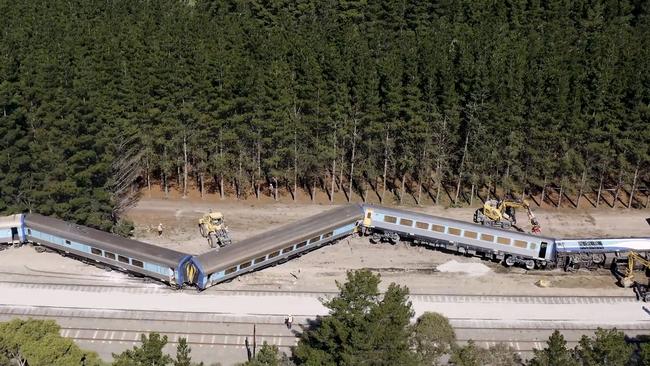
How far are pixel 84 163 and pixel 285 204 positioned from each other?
22.5 meters

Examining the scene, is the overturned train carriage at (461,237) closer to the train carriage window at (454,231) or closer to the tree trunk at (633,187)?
the train carriage window at (454,231)

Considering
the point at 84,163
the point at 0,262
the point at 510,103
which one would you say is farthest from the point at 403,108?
the point at 0,262

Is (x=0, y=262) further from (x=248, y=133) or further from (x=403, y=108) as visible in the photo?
(x=403, y=108)

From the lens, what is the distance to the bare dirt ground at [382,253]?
6097 centimetres

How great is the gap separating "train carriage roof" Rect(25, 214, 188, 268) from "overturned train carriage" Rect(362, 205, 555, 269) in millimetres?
19816

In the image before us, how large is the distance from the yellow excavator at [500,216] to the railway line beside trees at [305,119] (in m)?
→ 4.79

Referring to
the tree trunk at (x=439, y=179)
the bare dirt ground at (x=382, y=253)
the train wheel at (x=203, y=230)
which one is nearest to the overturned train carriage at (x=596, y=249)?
the bare dirt ground at (x=382, y=253)

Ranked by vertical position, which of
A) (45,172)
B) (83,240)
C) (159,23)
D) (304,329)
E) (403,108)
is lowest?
(304,329)

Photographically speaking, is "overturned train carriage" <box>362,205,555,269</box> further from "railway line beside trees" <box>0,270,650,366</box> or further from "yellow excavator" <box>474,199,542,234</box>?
"railway line beside trees" <box>0,270,650,366</box>

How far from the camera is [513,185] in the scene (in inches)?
2960

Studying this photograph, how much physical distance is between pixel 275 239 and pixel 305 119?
55.4ft

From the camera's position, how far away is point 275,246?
6012 centimetres

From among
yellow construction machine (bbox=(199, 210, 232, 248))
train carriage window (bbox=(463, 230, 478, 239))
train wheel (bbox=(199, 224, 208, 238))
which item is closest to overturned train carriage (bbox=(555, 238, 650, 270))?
train carriage window (bbox=(463, 230, 478, 239))

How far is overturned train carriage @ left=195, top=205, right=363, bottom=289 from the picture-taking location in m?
57.4
